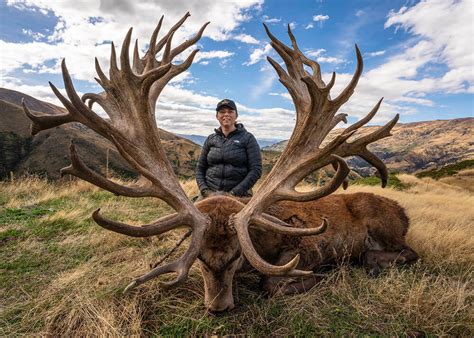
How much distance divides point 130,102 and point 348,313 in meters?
3.37

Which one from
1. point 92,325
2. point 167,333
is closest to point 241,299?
point 167,333

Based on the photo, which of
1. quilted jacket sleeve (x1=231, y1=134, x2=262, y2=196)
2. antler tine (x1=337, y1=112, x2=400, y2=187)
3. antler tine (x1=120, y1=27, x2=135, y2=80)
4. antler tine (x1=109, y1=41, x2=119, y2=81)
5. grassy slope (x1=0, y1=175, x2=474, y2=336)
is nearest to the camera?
grassy slope (x1=0, y1=175, x2=474, y2=336)

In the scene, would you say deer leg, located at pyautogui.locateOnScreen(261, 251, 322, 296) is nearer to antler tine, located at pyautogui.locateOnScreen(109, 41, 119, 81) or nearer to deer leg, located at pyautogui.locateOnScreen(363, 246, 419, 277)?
deer leg, located at pyautogui.locateOnScreen(363, 246, 419, 277)

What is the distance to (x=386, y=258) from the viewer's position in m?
4.48

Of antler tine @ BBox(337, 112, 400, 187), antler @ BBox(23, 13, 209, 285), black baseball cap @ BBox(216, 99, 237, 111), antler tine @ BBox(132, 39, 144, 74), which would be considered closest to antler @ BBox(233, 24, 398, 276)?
antler tine @ BBox(337, 112, 400, 187)

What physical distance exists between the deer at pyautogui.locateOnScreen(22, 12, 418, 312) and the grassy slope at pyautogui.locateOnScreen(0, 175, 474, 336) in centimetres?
25

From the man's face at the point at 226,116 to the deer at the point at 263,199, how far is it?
121cm

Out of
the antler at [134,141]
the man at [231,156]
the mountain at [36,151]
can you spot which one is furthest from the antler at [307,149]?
the mountain at [36,151]

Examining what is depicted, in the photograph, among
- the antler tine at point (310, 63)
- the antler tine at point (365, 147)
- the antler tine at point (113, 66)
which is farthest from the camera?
the antler tine at point (310, 63)

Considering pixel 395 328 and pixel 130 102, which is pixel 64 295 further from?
pixel 395 328

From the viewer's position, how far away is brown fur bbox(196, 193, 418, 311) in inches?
127

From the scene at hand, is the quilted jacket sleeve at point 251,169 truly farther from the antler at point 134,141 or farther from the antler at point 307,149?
the antler at point 134,141

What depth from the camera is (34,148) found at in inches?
1124

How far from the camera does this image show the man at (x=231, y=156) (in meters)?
5.87
